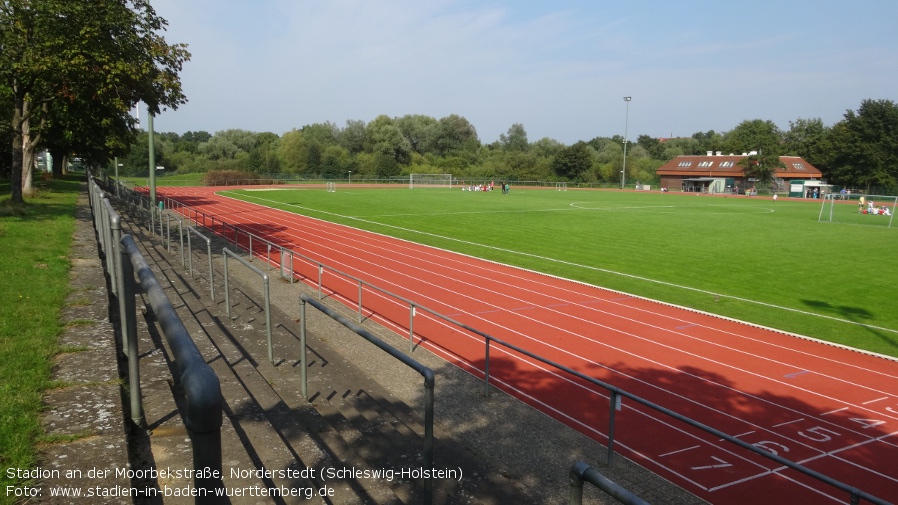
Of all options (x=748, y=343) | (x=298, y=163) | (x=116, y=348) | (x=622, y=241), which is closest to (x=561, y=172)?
(x=298, y=163)

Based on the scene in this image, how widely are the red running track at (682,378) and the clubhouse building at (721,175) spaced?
75041mm

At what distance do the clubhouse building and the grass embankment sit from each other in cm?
8245

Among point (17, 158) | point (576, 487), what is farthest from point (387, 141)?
point (576, 487)

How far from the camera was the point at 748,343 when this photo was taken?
11.4 metres

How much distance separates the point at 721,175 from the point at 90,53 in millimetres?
88506

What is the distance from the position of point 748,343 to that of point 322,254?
13219 millimetres

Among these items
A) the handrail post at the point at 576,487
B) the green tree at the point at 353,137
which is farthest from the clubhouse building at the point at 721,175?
the handrail post at the point at 576,487

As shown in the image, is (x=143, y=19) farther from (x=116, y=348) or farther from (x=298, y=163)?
(x=298, y=163)

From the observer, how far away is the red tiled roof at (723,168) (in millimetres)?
85938

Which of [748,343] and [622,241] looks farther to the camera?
[622,241]

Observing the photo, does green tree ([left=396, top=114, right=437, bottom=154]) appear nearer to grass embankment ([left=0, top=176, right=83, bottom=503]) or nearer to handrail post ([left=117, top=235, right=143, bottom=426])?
grass embankment ([left=0, top=176, right=83, bottom=503])

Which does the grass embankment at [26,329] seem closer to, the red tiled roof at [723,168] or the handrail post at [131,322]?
the handrail post at [131,322]

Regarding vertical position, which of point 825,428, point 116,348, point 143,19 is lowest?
point 825,428

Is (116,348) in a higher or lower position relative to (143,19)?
lower
